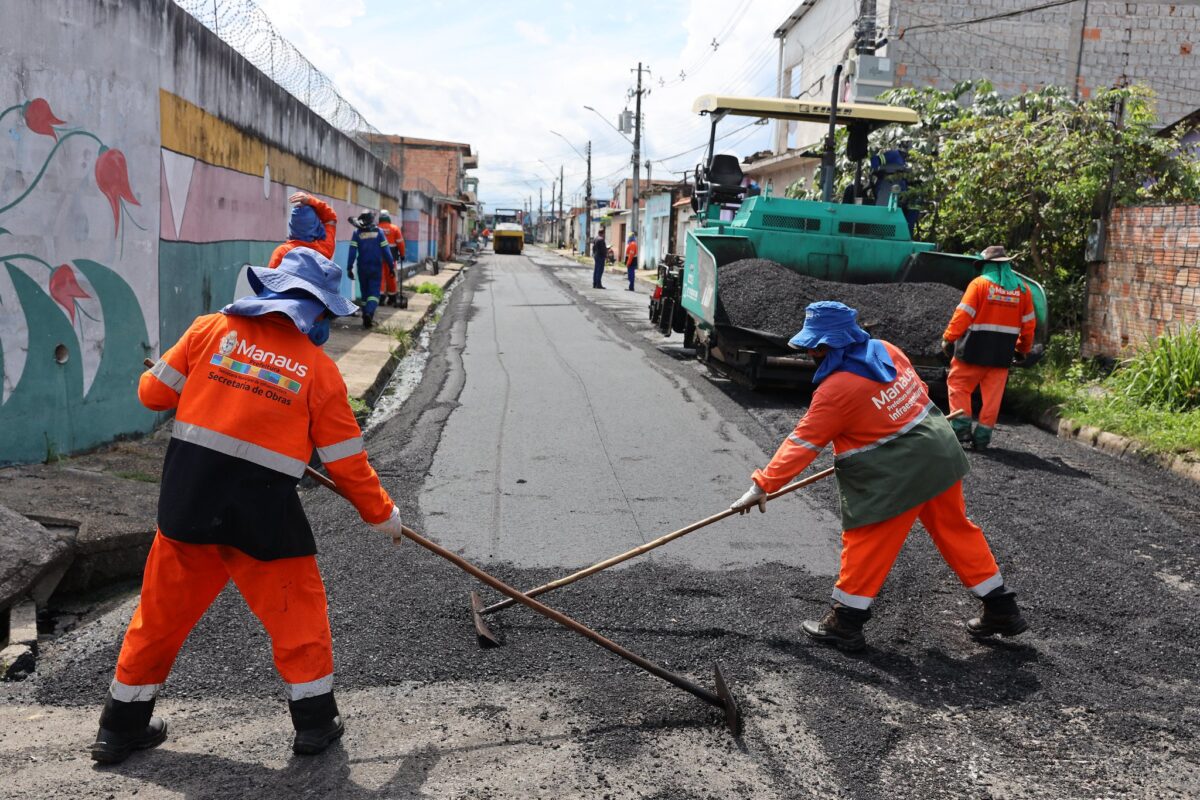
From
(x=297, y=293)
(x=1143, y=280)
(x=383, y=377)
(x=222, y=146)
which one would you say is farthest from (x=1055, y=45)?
(x=297, y=293)

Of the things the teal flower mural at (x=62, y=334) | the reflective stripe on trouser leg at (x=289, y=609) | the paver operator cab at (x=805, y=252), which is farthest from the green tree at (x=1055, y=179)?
the reflective stripe on trouser leg at (x=289, y=609)

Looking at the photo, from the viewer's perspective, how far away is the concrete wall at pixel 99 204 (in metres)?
5.54

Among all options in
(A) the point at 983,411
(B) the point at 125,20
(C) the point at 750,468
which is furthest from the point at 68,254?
(A) the point at 983,411

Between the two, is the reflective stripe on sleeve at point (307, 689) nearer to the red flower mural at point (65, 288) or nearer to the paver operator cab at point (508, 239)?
the red flower mural at point (65, 288)

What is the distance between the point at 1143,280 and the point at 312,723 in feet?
31.2

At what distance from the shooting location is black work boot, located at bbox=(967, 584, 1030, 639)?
4.12m

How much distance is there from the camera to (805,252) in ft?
34.2

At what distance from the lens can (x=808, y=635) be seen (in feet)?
13.6

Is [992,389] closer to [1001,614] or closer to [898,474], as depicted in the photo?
Result: [1001,614]

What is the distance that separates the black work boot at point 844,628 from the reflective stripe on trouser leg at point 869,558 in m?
0.03

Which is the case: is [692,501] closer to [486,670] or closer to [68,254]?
[486,670]

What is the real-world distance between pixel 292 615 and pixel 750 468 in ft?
14.4

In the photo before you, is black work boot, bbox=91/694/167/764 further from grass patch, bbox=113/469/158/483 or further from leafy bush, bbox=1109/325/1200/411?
leafy bush, bbox=1109/325/1200/411

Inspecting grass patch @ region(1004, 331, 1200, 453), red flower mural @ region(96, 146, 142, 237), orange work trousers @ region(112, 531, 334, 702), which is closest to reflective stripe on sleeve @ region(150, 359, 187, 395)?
orange work trousers @ region(112, 531, 334, 702)
